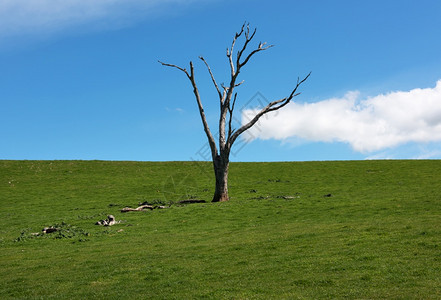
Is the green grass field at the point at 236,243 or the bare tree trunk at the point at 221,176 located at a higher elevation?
the bare tree trunk at the point at 221,176

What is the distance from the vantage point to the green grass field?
1286 cm

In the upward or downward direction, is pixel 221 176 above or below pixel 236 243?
above

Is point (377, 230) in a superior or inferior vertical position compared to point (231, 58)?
inferior

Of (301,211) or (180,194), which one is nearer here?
(301,211)

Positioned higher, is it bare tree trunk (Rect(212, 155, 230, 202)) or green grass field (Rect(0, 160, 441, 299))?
bare tree trunk (Rect(212, 155, 230, 202))

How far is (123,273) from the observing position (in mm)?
15625

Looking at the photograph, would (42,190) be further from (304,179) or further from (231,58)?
(304,179)

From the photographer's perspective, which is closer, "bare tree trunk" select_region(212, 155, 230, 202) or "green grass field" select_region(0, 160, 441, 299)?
"green grass field" select_region(0, 160, 441, 299)

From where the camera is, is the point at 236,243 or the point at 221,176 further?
the point at 221,176

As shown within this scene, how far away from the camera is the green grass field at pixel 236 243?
12859 mm

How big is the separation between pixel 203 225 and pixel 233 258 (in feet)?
33.5

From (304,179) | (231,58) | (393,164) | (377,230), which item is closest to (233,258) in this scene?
(377,230)

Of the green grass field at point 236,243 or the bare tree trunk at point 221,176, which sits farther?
the bare tree trunk at point 221,176

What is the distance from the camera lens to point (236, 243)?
19.4 meters
